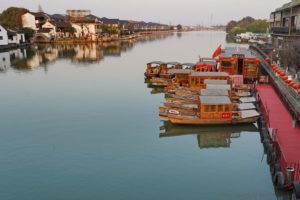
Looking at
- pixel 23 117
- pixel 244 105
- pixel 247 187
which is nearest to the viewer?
pixel 247 187

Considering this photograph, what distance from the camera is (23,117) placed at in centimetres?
3094

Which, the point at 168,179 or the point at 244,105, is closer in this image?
the point at 168,179

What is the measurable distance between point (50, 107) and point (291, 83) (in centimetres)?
2620

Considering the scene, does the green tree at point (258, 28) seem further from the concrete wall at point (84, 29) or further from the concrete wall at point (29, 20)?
the concrete wall at point (29, 20)

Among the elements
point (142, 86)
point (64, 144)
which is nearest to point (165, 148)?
point (64, 144)

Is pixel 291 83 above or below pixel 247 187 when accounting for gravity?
above

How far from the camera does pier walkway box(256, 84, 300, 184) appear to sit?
17750 mm

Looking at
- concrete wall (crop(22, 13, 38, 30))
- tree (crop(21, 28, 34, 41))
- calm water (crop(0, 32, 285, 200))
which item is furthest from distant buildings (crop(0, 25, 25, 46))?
calm water (crop(0, 32, 285, 200))

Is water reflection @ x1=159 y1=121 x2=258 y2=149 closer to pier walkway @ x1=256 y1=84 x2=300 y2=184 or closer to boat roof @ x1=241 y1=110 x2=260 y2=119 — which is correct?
boat roof @ x1=241 y1=110 x2=260 y2=119

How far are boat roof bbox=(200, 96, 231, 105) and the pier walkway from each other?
3.70 meters

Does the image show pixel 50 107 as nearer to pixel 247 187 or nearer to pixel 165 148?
pixel 165 148

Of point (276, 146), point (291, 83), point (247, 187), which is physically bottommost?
point (247, 187)

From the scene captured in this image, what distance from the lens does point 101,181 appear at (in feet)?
61.3

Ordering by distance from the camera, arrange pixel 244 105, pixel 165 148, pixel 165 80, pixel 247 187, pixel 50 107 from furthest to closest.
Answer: pixel 165 80, pixel 50 107, pixel 244 105, pixel 165 148, pixel 247 187
